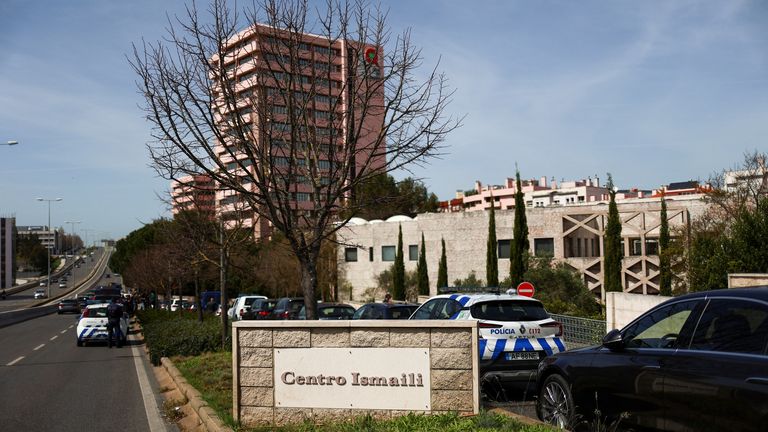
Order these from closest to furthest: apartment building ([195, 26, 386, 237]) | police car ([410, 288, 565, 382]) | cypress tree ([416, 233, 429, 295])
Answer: police car ([410, 288, 565, 382])
apartment building ([195, 26, 386, 237])
cypress tree ([416, 233, 429, 295])

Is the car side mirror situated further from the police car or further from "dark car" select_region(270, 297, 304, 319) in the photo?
"dark car" select_region(270, 297, 304, 319)

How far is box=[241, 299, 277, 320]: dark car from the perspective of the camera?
2712cm

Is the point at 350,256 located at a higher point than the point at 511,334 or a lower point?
higher

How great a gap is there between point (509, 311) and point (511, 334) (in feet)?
1.54

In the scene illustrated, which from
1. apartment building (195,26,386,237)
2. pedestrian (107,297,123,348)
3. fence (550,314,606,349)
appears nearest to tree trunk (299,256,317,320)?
apartment building (195,26,386,237)

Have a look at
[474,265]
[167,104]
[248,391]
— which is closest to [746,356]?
[248,391]

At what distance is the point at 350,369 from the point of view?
7734 mm

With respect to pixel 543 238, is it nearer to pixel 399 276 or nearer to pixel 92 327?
pixel 399 276

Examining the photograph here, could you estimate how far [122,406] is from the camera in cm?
1129

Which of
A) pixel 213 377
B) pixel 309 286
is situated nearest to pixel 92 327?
pixel 213 377

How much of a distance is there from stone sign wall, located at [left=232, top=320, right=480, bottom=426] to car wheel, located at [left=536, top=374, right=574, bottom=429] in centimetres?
86

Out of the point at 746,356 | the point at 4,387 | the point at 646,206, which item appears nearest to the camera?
the point at 746,356

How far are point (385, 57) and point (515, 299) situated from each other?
429cm

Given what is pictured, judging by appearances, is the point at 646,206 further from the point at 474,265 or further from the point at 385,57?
the point at 385,57
